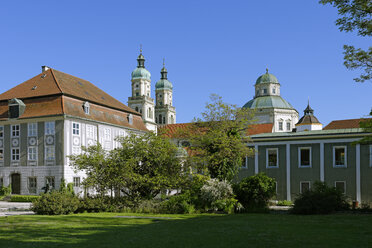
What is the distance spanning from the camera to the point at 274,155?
105 ft

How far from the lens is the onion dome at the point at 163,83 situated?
392 ft

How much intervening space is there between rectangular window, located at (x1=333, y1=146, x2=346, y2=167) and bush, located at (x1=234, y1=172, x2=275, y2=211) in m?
7.72

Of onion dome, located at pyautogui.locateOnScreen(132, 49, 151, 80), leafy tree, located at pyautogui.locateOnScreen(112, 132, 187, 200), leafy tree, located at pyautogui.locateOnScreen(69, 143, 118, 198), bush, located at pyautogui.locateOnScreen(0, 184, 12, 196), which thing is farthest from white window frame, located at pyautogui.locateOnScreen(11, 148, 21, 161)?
onion dome, located at pyautogui.locateOnScreen(132, 49, 151, 80)

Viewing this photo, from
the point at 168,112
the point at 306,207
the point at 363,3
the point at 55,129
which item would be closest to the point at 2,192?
the point at 55,129

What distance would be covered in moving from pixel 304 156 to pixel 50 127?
23.8 m

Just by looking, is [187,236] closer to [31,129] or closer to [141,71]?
[31,129]

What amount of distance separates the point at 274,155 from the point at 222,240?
22183 millimetres

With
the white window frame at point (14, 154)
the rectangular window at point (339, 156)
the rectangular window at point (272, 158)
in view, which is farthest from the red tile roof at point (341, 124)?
the white window frame at point (14, 154)

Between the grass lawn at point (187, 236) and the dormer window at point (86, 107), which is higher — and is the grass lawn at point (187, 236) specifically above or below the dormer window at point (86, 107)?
below

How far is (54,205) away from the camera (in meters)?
20.3

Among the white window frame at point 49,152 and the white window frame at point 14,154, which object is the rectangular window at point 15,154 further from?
the white window frame at point 49,152

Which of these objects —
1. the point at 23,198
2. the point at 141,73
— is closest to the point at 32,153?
the point at 23,198

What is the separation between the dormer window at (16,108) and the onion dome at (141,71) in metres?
65.2

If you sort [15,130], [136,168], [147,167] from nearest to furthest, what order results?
[136,168] < [147,167] < [15,130]
